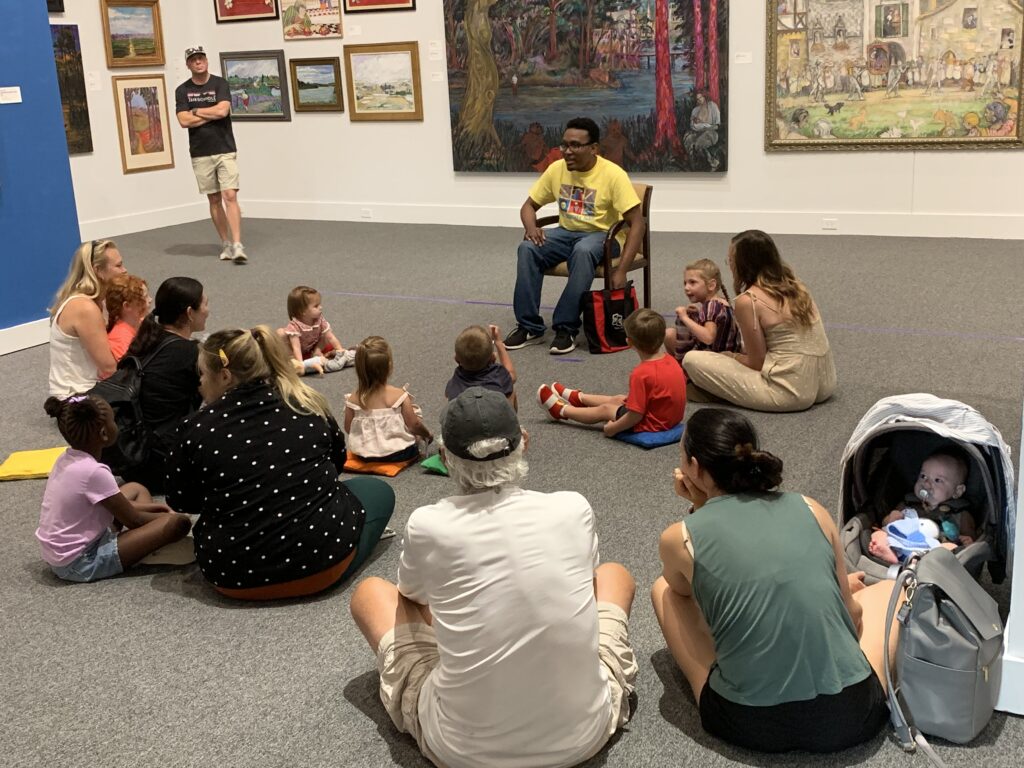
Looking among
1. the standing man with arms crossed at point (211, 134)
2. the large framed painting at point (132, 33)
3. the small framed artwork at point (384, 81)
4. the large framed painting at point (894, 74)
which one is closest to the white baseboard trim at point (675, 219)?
the large framed painting at point (894, 74)

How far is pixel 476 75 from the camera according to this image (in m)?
10.9

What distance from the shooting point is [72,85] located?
10953 mm

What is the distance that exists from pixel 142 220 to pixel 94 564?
879 centimetres

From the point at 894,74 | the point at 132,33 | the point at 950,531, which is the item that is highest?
the point at 132,33

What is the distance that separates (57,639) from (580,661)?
1835 millimetres

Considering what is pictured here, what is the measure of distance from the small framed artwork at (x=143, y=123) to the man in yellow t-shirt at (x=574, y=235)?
6.22m

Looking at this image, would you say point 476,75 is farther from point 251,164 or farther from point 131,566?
point 131,566

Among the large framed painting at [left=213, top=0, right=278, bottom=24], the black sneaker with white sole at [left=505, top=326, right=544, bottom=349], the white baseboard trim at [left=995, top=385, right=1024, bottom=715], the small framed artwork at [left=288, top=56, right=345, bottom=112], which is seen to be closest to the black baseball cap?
the white baseboard trim at [left=995, top=385, right=1024, bottom=715]

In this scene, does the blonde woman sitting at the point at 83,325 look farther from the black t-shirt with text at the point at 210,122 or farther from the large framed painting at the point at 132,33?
the large framed painting at the point at 132,33

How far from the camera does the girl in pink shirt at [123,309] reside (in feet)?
17.3

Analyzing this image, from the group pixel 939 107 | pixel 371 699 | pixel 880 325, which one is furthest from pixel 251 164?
pixel 371 699

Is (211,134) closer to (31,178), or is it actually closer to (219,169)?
(219,169)

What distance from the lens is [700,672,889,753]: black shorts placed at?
2.60 meters

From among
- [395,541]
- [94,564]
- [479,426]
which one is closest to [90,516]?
[94,564]
